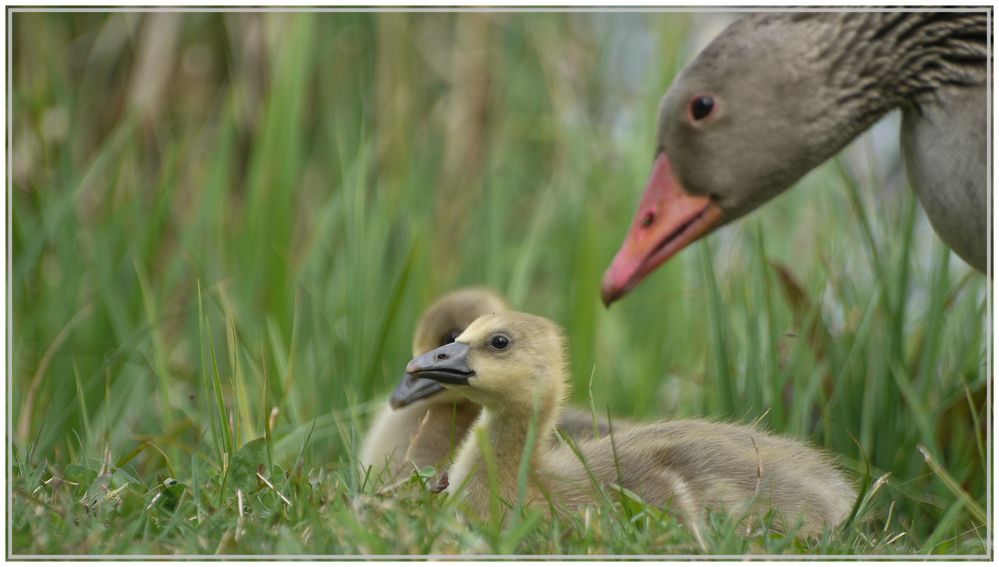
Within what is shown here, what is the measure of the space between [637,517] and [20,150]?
4.79 m

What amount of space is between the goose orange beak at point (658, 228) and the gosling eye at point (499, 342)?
54 centimetres

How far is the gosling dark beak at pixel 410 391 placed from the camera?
391 cm

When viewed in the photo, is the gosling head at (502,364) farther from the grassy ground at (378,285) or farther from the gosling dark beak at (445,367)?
the grassy ground at (378,285)

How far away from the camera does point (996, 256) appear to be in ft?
11.5

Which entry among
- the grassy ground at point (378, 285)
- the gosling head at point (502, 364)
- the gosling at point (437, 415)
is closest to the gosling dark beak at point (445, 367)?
the gosling head at point (502, 364)

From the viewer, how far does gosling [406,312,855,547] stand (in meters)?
3.34

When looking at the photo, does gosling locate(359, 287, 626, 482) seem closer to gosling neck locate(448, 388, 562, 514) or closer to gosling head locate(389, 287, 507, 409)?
gosling head locate(389, 287, 507, 409)

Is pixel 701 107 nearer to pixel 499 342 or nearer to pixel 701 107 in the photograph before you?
pixel 701 107

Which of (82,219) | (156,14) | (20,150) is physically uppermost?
(156,14)

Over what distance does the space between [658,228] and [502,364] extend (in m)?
0.83

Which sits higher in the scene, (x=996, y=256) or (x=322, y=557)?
(x=996, y=256)

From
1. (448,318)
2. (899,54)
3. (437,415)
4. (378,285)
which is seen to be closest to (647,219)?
(448,318)

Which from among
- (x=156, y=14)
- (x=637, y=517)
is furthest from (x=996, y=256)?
(x=156, y=14)

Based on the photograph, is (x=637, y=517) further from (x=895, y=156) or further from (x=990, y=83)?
Answer: (x=895, y=156)
